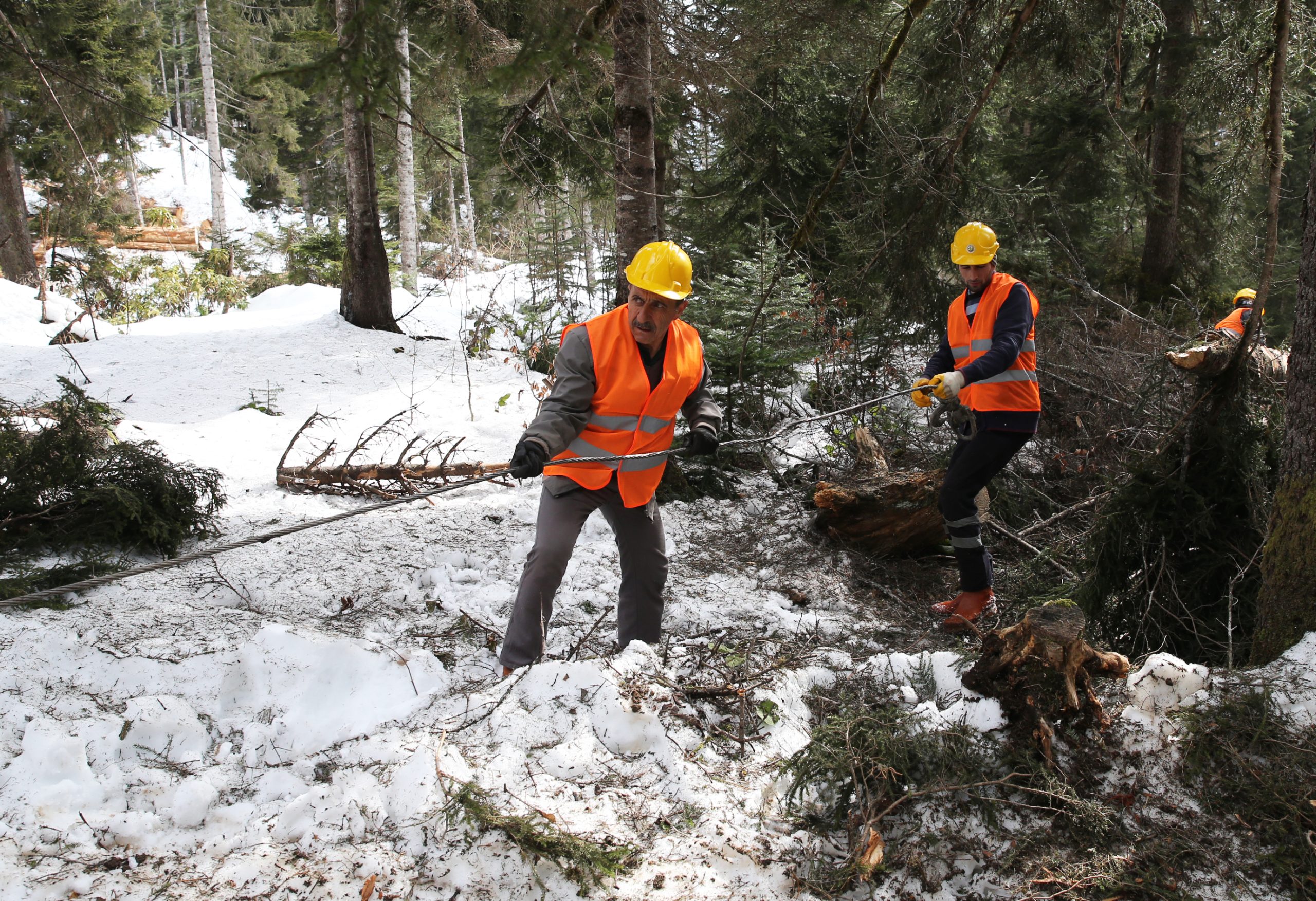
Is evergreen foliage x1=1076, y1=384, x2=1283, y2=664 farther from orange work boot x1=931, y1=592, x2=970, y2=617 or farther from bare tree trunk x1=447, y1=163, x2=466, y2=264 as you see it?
bare tree trunk x1=447, y1=163, x2=466, y2=264

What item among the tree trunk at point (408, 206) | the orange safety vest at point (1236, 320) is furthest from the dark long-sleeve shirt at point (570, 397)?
the tree trunk at point (408, 206)

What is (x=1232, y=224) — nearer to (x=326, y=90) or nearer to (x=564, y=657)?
(x=564, y=657)

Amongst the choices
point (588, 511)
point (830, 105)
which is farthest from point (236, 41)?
point (588, 511)

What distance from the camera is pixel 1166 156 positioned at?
1066 centimetres

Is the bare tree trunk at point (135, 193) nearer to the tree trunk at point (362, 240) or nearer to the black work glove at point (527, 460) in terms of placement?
the tree trunk at point (362, 240)

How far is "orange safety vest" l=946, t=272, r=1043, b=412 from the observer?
4059 millimetres

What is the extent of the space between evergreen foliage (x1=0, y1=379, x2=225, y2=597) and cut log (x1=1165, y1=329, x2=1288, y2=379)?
4995 millimetres

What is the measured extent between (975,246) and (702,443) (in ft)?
6.63

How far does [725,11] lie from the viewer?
5.97 m

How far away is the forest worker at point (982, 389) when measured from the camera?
13.2 feet

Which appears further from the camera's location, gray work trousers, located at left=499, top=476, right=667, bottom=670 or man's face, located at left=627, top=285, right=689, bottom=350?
gray work trousers, located at left=499, top=476, right=667, bottom=670

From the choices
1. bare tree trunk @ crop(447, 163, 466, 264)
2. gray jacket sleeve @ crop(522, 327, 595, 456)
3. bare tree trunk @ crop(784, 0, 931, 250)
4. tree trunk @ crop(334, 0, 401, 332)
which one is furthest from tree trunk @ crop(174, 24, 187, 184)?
gray jacket sleeve @ crop(522, 327, 595, 456)

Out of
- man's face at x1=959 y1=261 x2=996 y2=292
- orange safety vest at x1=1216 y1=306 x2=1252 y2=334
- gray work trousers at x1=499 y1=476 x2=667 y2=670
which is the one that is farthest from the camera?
orange safety vest at x1=1216 y1=306 x2=1252 y2=334

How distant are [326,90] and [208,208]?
3692cm
